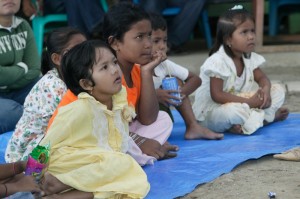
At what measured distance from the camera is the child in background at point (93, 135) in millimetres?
2951

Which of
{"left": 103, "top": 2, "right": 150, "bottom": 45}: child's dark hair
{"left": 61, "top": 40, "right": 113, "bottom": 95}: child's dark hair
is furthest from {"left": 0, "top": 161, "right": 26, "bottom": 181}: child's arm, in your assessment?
{"left": 103, "top": 2, "right": 150, "bottom": 45}: child's dark hair

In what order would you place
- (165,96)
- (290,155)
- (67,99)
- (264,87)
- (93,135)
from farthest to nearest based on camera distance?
(264,87) < (165,96) < (290,155) < (67,99) < (93,135)

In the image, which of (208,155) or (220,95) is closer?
(208,155)

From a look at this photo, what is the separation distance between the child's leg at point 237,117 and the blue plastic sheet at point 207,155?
0.06 metres

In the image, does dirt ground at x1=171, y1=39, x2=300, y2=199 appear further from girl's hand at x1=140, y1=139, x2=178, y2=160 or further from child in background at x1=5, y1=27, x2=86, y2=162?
child in background at x1=5, y1=27, x2=86, y2=162

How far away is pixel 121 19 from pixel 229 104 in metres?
1.02

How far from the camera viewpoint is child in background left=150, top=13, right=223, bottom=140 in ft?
13.6

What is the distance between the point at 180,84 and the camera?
432cm

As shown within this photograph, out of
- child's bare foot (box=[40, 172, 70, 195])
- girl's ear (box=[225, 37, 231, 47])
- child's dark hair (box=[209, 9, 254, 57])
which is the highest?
child's dark hair (box=[209, 9, 254, 57])

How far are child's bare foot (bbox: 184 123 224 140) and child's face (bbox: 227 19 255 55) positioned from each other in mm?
618

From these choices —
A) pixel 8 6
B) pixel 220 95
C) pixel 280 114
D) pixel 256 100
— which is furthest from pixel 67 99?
pixel 280 114

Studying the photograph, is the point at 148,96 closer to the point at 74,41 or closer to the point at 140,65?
the point at 140,65

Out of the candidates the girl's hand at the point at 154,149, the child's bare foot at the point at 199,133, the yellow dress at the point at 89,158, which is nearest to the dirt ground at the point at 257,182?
the yellow dress at the point at 89,158

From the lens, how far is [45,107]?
3471 mm
